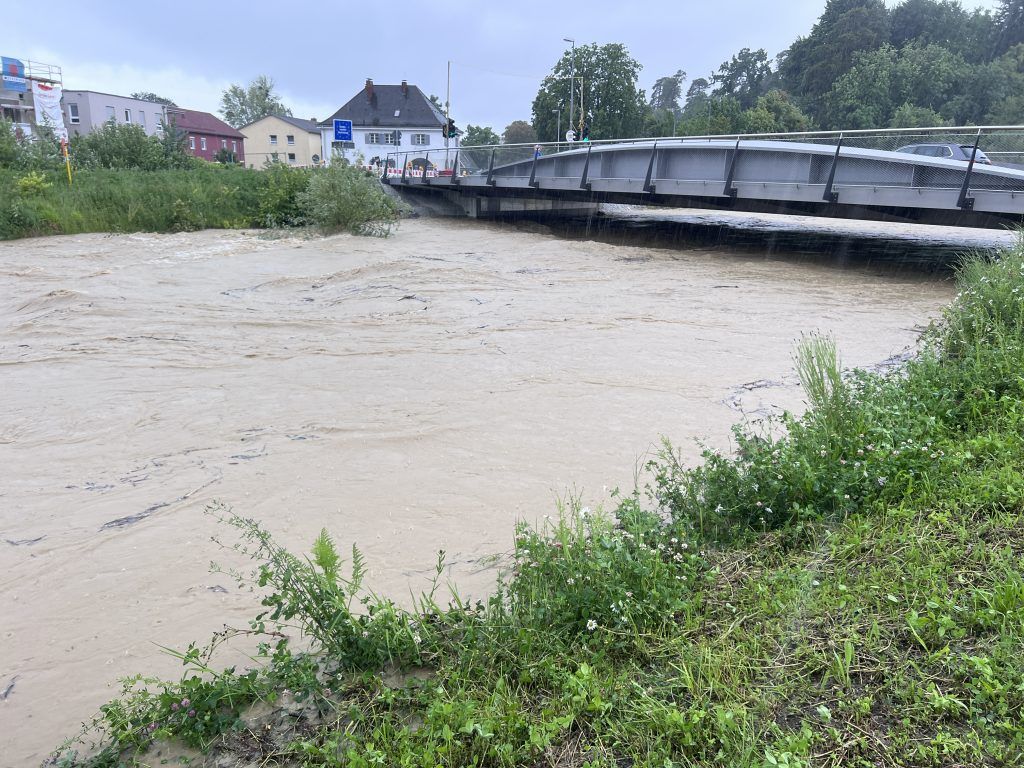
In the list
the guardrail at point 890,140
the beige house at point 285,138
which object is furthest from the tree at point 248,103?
the guardrail at point 890,140

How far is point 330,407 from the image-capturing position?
788 centimetres

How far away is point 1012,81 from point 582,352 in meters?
74.8

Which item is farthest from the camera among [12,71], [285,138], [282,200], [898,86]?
[285,138]

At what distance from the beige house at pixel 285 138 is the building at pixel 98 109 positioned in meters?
11.5

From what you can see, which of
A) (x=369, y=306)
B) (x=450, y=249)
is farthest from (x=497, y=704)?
(x=450, y=249)

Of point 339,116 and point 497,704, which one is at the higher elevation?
point 339,116

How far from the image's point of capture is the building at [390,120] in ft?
261

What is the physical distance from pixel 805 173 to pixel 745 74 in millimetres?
121732

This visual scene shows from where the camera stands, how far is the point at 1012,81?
6462 centimetres

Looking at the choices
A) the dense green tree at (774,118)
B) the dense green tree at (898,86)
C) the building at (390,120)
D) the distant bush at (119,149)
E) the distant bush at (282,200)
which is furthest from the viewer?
the building at (390,120)

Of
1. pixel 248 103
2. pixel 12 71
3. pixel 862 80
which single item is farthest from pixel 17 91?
pixel 862 80

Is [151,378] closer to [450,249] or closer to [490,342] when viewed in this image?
[490,342]

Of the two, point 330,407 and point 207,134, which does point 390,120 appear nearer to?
point 207,134

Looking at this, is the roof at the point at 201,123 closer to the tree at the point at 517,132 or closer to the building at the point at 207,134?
the building at the point at 207,134
